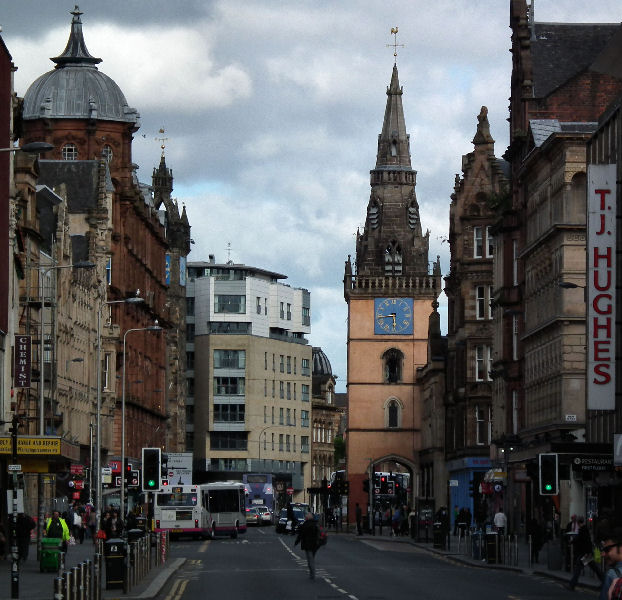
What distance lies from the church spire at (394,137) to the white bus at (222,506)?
78446 mm

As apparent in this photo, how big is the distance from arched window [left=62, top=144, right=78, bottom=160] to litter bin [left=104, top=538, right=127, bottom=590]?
87.4 meters

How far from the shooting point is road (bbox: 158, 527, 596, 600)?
3659 centimetres

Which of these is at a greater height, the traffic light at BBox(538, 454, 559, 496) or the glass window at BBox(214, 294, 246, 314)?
the glass window at BBox(214, 294, 246, 314)

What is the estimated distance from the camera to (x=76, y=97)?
406 feet

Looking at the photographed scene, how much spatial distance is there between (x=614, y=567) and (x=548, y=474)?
1298 inches

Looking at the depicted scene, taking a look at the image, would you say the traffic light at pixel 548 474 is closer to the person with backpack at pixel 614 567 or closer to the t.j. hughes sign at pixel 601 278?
the t.j. hughes sign at pixel 601 278

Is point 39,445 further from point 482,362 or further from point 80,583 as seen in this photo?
point 482,362

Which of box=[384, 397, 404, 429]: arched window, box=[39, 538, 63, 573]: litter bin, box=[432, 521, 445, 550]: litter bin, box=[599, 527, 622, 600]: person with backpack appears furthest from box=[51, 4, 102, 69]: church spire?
box=[599, 527, 622, 600]: person with backpack

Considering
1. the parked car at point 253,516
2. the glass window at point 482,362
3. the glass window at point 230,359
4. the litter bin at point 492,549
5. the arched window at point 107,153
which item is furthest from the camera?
the glass window at point 230,359

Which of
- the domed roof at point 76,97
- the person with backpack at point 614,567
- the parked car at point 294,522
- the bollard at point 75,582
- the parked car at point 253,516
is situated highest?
the domed roof at point 76,97

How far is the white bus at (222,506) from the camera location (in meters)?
88.8

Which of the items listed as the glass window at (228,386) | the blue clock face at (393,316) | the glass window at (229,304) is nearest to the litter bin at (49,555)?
the blue clock face at (393,316)

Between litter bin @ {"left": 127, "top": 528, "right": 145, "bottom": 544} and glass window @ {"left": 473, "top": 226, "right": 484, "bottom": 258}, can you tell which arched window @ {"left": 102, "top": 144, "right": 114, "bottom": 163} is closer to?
glass window @ {"left": 473, "top": 226, "right": 484, "bottom": 258}

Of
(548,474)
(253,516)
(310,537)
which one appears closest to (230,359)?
(253,516)
